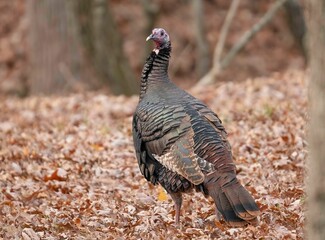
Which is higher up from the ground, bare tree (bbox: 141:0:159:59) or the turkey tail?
bare tree (bbox: 141:0:159:59)

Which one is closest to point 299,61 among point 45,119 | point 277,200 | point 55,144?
point 45,119

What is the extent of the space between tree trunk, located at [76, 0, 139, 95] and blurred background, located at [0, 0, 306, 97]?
19mm

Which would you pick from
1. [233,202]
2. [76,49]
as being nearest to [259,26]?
[76,49]

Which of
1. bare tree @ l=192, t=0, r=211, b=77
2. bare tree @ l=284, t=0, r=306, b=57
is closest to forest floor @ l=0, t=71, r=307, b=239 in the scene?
bare tree @ l=284, t=0, r=306, b=57

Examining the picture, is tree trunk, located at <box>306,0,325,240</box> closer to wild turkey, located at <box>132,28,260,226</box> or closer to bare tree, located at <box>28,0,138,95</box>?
wild turkey, located at <box>132,28,260,226</box>

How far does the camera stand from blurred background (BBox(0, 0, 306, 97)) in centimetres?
1622

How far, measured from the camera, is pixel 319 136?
4.55 m

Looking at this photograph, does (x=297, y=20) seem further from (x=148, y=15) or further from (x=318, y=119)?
(x=318, y=119)

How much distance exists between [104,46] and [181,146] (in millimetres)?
9243

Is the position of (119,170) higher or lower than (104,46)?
lower

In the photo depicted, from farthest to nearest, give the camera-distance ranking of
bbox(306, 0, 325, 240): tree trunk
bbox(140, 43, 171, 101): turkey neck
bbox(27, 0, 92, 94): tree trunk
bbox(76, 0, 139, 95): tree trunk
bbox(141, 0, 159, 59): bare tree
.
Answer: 1. bbox(141, 0, 159, 59): bare tree
2. bbox(27, 0, 92, 94): tree trunk
3. bbox(76, 0, 139, 95): tree trunk
4. bbox(140, 43, 171, 101): turkey neck
5. bbox(306, 0, 325, 240): tree trunk

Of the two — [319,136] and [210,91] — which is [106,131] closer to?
[210,91]

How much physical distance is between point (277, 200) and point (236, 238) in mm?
1000

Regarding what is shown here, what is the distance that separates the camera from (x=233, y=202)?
6.39m
